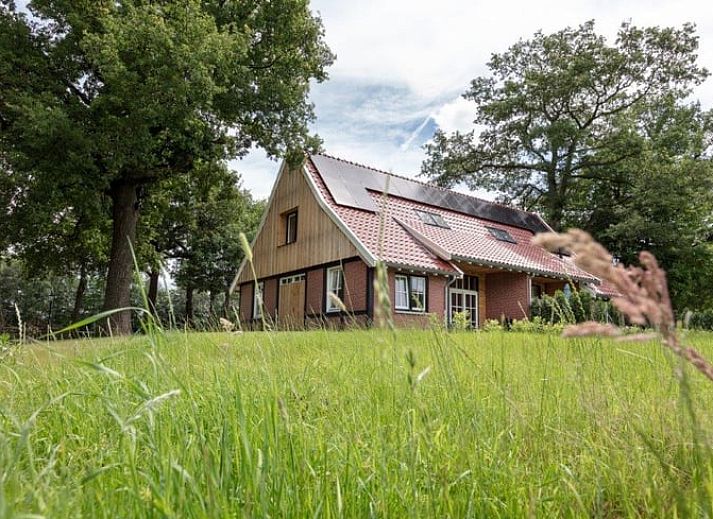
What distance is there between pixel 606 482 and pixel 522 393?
3.61 ft

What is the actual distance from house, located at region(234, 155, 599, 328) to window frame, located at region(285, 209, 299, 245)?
0.05 meters

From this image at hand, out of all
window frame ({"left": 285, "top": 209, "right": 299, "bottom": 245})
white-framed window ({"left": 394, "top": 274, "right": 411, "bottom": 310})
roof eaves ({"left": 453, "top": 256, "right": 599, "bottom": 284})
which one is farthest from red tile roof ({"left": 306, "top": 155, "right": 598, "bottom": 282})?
window frame ({"left": 285, "top": 209, "right": 299, "bottom": 245})

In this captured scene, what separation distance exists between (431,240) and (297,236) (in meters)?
4.92

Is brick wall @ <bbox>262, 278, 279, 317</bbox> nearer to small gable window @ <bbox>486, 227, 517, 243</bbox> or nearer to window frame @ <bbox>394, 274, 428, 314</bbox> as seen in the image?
window frame @ <bbox>394, 274, 428, 314</bbox>

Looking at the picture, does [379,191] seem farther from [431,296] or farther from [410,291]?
[431,296]

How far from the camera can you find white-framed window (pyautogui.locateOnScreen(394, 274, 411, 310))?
54.2 feet

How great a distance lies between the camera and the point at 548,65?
28828 mm

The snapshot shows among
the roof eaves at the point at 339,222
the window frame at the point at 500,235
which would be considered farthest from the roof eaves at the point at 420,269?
the window frame at the point at 500,235

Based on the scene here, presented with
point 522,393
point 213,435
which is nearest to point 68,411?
point 213,435

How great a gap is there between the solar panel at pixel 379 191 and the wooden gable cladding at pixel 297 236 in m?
0.90

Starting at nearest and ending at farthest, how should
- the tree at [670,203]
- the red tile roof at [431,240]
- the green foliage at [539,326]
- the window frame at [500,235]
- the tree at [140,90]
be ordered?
the green foliage at [539,326] → the tree at [140,90] → the red tile roof at [431,240] → the window frame at [500,235] → the tree at [670,203]

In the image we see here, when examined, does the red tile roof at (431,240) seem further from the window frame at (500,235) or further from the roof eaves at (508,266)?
the window frame at (500,235)

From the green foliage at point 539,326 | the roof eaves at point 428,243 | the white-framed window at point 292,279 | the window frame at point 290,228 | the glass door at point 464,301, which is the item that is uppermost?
the window frame at point 290,228

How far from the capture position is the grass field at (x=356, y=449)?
1230 millimetres
